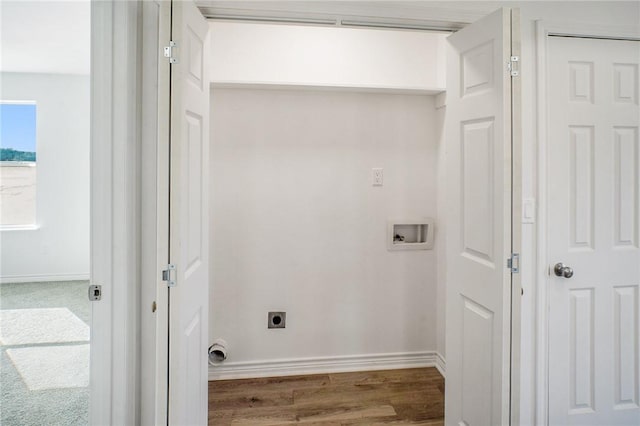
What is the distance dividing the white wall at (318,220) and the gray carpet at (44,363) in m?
0.84

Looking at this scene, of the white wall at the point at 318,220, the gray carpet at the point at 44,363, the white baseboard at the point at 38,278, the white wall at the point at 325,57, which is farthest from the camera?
the white baseboard at the point at 38,278

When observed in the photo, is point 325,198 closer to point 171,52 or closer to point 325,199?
point 325,199

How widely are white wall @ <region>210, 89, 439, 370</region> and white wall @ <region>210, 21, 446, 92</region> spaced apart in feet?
0.41

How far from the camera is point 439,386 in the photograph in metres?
2.37

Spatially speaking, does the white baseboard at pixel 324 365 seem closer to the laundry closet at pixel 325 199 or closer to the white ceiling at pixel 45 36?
the laundry closet at pixel 325 199

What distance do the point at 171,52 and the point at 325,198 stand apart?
4.87 ft

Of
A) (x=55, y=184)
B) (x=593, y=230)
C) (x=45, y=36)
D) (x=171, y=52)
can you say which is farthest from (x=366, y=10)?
(x=55, y=184)

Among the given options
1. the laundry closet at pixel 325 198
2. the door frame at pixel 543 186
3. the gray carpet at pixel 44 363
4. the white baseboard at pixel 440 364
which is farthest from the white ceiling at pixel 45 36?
the white baseboard at pixel 440 364

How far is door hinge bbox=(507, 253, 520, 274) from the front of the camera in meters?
1.37

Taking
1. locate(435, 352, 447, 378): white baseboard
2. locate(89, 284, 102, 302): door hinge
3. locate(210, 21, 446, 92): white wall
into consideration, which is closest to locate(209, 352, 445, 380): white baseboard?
locate(435, 352, 447, 378): white baseboard

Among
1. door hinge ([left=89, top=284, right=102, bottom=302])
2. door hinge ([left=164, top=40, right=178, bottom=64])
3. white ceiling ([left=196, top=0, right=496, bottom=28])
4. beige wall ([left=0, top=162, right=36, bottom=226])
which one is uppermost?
white ceiling ([left=196, top=0, right=496, bottom=28])

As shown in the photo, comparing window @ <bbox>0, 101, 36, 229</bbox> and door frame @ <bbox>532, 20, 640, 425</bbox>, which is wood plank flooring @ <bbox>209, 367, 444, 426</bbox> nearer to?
door frame @ <bbox>532, 20, 640, 425</bbox>

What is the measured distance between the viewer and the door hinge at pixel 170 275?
1209mm

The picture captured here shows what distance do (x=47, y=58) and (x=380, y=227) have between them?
3.97 meters
